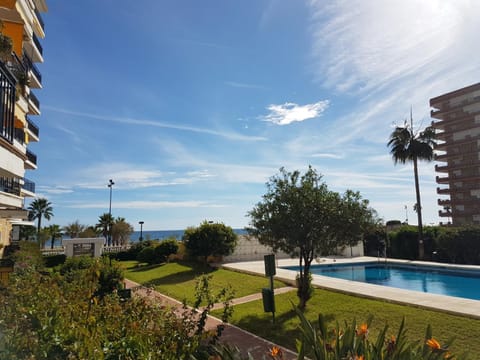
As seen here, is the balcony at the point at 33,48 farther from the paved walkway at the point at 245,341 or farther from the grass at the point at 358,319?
the grass at the point at 358,319

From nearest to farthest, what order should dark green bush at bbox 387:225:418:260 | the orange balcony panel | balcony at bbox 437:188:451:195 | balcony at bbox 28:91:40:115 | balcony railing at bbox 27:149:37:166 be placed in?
1. the orange balcony panel
2. balcony railing at bbox 27:149:37:166
3. dark green bush at bbox 387:225:418:260
4. balcony at bbox 28:91:40:115
5. balcony at bbox 437:188:451:195

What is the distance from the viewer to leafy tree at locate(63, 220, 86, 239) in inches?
2112

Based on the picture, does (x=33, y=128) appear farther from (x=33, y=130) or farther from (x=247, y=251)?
(x=247, y=251)

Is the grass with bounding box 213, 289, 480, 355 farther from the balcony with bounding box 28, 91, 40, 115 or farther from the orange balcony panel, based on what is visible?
the balcony with bounding box 28, 91, 40, 115

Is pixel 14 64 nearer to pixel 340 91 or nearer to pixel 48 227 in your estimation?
pixel 340 91

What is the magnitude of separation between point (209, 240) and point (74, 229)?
4151 cm

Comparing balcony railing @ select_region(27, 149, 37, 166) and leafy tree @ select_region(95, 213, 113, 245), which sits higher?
balcony railing @ select_region(27, 149, 37, 166)

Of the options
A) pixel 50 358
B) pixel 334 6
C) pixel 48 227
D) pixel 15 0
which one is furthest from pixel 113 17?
pixel 48 227

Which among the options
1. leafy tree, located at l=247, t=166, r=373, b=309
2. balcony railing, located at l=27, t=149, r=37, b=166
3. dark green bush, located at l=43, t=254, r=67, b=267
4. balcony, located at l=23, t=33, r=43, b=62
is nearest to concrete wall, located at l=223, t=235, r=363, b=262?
dark green bush, located at l=43, t=254, r=67, b=267

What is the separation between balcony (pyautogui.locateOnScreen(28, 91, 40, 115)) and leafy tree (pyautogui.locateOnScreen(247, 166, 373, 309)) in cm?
2693

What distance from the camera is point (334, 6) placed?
31.3ft

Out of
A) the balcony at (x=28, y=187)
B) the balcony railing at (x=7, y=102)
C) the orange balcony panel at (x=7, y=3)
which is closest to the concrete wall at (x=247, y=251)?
the balcony at (x=28, y=187)

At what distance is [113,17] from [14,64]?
4.90m

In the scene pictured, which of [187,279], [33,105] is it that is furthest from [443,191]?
[33,105]
